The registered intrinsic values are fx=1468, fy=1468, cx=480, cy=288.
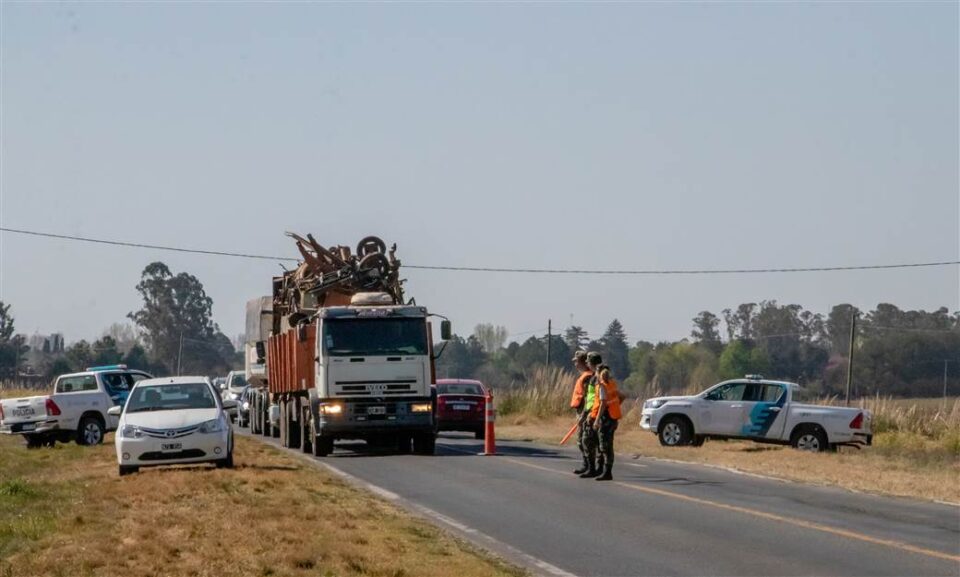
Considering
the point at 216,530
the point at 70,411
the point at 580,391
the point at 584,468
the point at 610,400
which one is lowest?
the point at 216,530

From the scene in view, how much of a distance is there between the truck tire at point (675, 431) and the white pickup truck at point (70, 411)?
38.8 feet

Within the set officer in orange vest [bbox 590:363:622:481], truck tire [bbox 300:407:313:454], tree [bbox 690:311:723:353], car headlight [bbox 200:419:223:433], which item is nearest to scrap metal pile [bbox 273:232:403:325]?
truck tire [bbox 300:407:313:454]

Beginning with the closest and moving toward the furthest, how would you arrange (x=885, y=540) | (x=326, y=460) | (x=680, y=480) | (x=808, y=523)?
1. (x=885, y=540)
2. (x=808, y=523)
3. (x=680, y=480)
4. (x=326, y=460)

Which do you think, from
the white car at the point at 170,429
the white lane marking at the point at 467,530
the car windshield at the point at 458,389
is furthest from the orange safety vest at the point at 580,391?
→ the car windshield at the point at 458,389

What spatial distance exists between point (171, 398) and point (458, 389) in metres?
14.0

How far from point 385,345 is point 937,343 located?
6355 cm

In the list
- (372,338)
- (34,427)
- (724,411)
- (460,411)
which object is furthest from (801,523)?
(34,427)

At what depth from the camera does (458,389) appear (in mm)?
37594

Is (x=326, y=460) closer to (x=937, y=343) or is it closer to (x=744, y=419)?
(x=744, y=419)

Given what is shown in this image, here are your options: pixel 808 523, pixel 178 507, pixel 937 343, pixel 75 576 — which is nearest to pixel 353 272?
pixel 178 507

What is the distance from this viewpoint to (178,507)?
17219 millimetres

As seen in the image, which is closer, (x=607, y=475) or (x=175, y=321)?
(x=607, y=475)

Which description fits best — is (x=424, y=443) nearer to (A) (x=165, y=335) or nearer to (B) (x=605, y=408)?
(B) (x=605, y=408)

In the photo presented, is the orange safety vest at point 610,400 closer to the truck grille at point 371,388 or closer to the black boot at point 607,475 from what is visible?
the black boot at point 607,475
